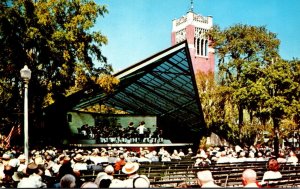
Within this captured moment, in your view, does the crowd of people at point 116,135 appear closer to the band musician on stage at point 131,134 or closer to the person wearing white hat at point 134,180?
the band musician on stage at point 131,134

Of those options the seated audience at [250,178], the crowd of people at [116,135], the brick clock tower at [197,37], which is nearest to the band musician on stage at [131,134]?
the crowd of people at [116,135]

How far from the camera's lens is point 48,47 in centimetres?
2233

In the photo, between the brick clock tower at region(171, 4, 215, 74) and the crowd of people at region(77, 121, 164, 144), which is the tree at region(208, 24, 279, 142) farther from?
the brick clock tower at region(171, 4, 215, 74)

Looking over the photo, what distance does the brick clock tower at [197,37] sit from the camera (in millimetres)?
82875

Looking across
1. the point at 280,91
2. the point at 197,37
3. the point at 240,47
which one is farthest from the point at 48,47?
the point at 197,37

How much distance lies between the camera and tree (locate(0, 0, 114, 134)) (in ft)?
71.2

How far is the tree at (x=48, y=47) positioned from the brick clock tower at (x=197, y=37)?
195 ft

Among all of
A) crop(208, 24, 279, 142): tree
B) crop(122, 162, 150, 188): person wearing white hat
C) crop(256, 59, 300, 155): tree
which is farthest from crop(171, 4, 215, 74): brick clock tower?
crop(122, 162, 150, 188): person wearing white hat

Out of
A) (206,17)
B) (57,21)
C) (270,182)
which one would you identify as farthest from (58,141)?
(206,17)

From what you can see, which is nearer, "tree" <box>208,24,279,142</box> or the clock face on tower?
"tree" <box>208,24,279,142</box>

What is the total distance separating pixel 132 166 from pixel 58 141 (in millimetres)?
27885

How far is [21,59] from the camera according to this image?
2236 centimetres

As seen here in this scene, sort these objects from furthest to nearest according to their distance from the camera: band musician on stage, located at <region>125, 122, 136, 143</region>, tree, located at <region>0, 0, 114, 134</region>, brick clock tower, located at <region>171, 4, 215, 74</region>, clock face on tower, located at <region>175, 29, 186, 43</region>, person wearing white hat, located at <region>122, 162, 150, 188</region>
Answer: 1. clock face on tower, located at <region>175, 29, 186, 43</region>
2. brick clock tower, located at <region>171, 4, 215, 74</region>
3. band musician on stage, located at <region>125, 122, 136, 143</region>
4. tree, located at <region>0, 0, 114, 134</region>
5. person wearing white hat, located at <region>122, 162, 150, 188</region>

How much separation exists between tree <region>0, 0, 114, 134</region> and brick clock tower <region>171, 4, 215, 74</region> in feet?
195
